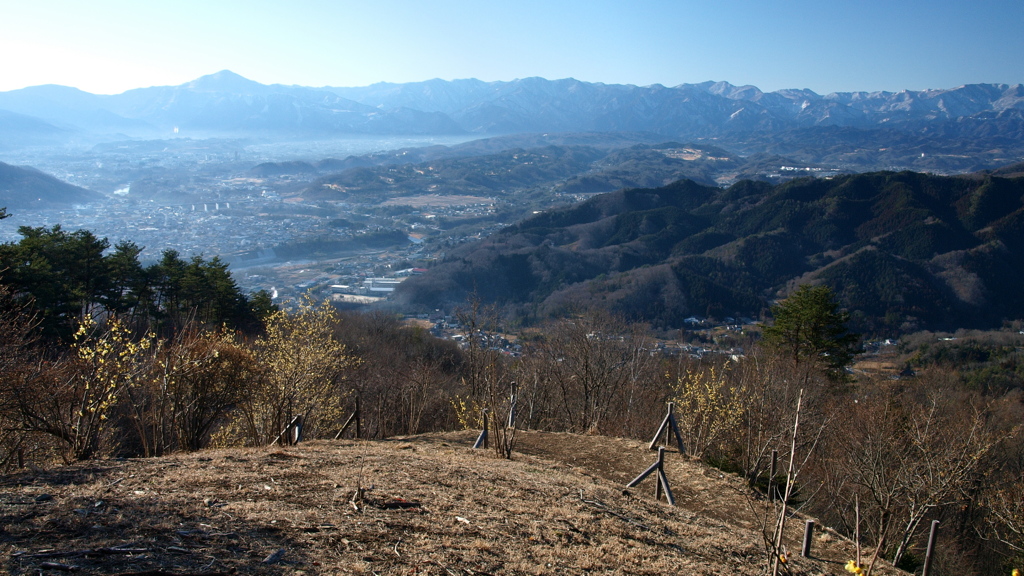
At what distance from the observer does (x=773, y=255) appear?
306ft

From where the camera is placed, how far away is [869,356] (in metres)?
53.4

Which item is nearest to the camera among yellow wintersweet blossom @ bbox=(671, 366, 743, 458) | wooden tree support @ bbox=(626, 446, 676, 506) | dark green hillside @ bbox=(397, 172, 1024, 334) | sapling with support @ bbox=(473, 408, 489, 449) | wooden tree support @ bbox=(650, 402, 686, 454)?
wooden tree support @ bbox=(626, 446, 676, 506)

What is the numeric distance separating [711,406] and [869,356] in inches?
1913

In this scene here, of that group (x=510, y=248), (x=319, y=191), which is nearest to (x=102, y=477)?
(x=510, y=248)

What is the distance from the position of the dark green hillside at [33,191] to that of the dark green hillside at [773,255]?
7456 centimetres

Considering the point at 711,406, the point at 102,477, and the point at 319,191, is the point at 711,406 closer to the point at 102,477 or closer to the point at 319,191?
the point at 102,477

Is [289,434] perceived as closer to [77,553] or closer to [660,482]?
[77,553]

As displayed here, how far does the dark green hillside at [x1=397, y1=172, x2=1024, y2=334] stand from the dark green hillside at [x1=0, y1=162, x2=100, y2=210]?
74556 millimetres

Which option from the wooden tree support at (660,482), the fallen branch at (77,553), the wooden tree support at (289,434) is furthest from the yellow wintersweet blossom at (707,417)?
the fallen branch at (77,553)

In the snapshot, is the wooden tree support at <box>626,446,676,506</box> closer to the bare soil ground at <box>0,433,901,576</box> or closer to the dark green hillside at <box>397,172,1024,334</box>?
the bare soil ground at <box>0,433,901,576</box>

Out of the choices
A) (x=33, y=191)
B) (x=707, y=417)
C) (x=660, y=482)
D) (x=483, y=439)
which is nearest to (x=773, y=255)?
(x=707, y=417)

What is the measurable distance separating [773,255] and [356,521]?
99.7 metres

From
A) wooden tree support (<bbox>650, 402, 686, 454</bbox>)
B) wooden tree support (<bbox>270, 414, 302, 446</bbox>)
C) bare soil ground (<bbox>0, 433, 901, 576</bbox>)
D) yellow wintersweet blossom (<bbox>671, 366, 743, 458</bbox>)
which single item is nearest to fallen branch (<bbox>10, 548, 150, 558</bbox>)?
bare soil ground (<bbox>0, 433, 901, 576</bbox>)

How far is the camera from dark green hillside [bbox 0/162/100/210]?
92.2m
